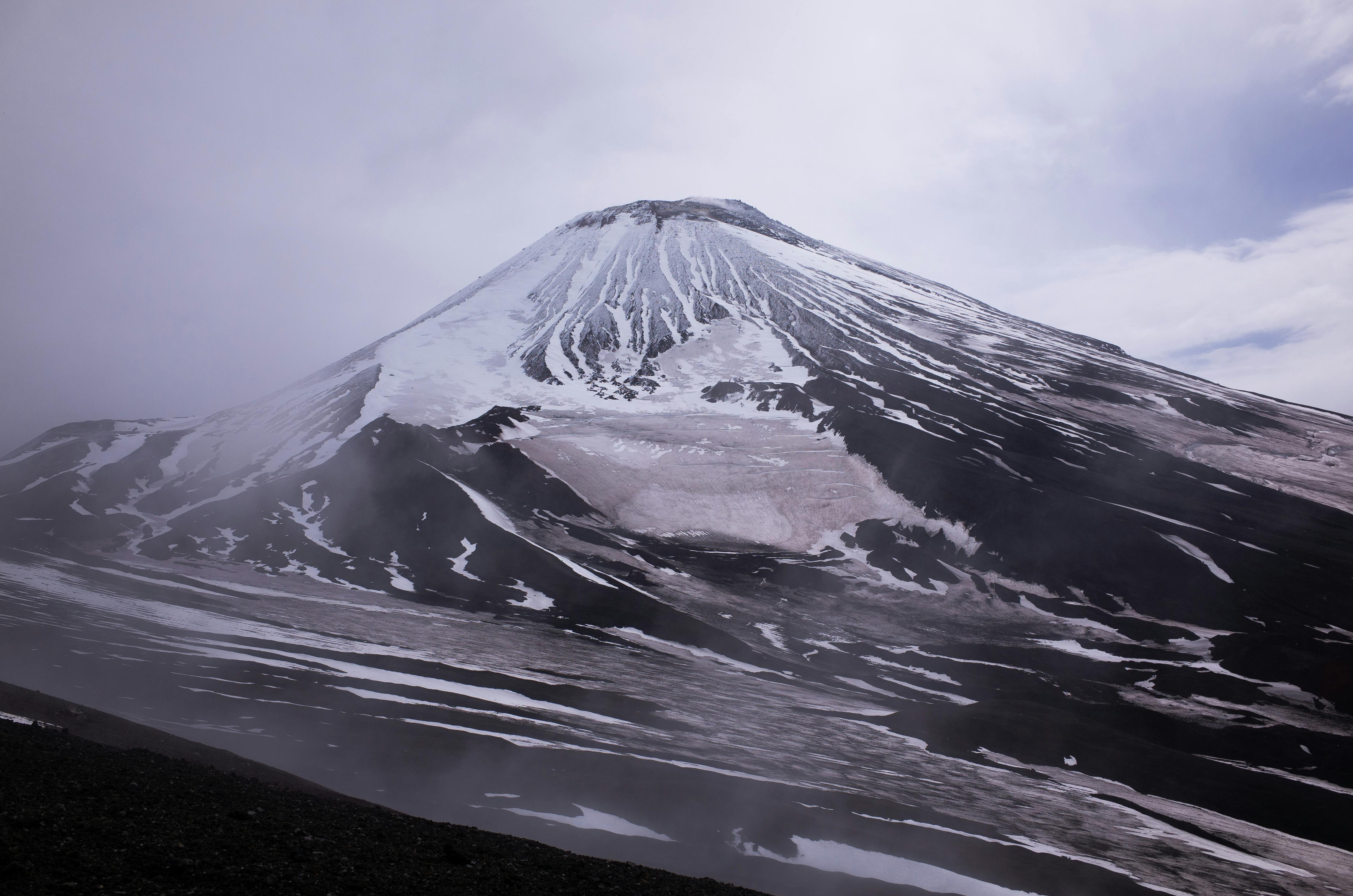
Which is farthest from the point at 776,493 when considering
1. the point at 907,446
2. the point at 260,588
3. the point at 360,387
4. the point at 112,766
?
the point at 112,766

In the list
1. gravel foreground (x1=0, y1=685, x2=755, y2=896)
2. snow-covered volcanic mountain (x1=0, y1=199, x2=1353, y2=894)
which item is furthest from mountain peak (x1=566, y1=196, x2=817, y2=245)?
gravel foreground (x1=0, y1=685, x2=755, y2=896)

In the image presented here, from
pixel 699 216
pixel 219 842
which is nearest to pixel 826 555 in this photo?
pixel 219 842

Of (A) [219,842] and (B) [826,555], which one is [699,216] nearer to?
(B) [826,555]

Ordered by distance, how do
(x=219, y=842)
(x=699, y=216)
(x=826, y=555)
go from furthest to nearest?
(x=699, y=216) < (x=826, y=555) < (x=219, y=842)

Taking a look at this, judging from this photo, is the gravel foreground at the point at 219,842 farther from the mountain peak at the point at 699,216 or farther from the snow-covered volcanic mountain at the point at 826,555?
the mountain peak at the point at 699,216

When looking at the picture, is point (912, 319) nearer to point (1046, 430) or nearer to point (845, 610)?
point (1046, 430)

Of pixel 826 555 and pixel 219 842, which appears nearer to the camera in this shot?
pixel 219 842
